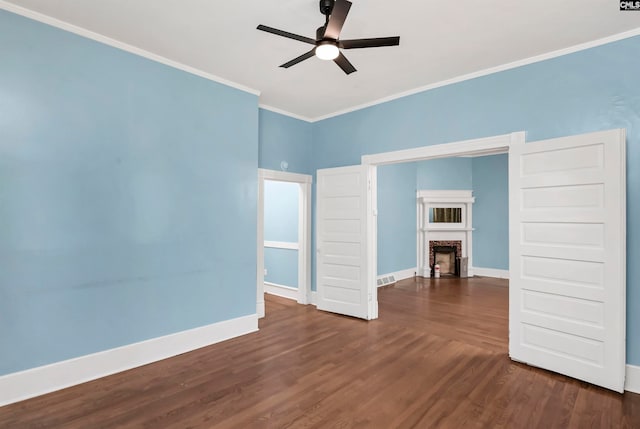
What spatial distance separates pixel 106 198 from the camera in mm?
3072

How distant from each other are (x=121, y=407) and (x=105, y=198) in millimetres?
1778

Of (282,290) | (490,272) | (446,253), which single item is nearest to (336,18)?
(282,290)

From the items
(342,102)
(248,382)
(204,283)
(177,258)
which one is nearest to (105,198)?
(177,258)

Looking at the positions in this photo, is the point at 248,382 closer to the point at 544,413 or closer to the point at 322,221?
the point at 544,413

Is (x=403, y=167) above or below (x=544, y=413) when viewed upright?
above

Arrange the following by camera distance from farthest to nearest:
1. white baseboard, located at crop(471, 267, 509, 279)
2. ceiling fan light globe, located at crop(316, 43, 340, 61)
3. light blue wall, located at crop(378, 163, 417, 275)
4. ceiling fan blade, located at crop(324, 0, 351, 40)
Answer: white baseboard, located at crop(471, 267, 509, 279) → light blue wall, located at crop(378, 163, 417, 275) → ceiling fan light globe, located at crop(316, 43, 340, 61) → ceiling fan blade, located at crop(324, 0, 351, 40)

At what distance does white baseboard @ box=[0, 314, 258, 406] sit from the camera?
2.61 m

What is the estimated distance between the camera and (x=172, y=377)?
302 centimetres

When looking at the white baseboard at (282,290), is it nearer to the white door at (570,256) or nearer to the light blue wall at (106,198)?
the light blue wall at (106,198)

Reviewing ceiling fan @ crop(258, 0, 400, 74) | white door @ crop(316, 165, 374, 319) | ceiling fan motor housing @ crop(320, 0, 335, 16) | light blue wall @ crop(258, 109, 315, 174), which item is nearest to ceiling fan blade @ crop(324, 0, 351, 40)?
ceiling fan @ crop(258, 0, 400, 74)

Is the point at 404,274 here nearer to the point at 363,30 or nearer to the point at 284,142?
the point at 284,142

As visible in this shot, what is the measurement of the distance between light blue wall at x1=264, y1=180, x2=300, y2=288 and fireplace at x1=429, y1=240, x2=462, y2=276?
403cm

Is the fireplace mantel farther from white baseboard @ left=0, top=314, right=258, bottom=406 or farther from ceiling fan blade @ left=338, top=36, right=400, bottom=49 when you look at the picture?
ceiling fan blade @ left=338, top=36, right=400, bottom=49

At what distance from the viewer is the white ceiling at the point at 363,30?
2600 mm
